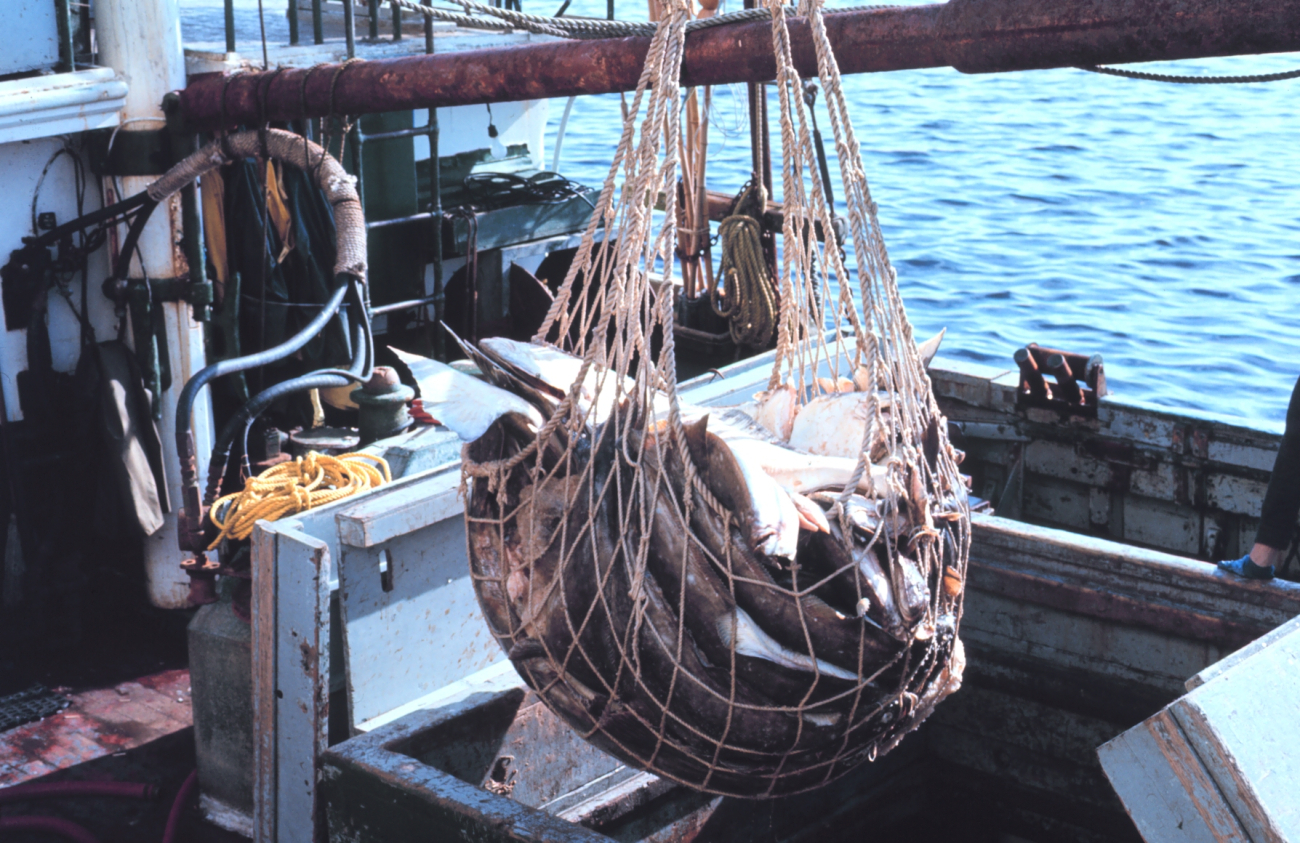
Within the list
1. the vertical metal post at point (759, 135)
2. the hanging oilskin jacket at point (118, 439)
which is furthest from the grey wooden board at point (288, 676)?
the vertical metal post at point (759, 135)

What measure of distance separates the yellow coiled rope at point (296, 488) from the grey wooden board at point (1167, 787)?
302 centimetres

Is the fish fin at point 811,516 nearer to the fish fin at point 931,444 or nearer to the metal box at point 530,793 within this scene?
the fish fin at point 931,444

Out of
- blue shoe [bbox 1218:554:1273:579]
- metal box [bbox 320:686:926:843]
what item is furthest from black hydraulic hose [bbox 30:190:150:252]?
blue shoe [bbox 1218:554:1273:579]

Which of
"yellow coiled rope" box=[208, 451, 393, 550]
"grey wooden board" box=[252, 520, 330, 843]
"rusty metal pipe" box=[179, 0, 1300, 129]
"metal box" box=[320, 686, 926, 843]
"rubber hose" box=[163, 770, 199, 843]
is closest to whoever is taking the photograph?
"rusty metal pipe" box=[179, 0, 1300, 129]

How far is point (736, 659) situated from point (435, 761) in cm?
132

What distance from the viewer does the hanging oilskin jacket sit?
564 centimetres

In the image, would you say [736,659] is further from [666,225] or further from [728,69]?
[728,69]

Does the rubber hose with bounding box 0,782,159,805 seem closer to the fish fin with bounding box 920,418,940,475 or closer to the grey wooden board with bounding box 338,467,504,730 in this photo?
the grey wooden board with bounding box 338,467,504,730

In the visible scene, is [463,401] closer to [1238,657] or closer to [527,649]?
[527,649]

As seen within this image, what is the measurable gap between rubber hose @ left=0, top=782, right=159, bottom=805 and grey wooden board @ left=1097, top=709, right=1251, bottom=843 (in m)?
3.71

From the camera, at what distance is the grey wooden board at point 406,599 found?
395 centimetres

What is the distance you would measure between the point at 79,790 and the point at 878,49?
3822mm

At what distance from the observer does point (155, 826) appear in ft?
15.4

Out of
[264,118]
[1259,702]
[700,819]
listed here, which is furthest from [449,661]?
[1259,702]
